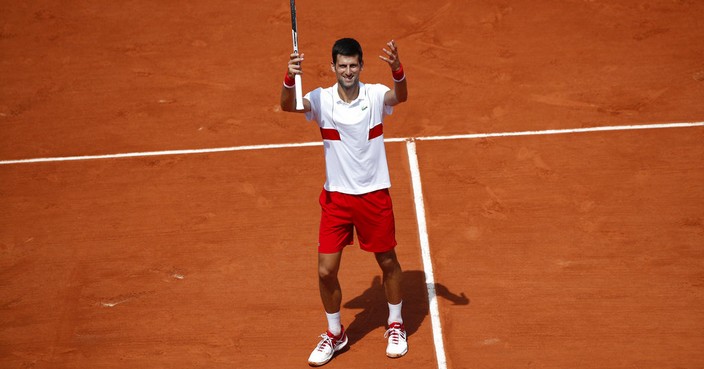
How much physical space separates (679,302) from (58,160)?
7004 mm

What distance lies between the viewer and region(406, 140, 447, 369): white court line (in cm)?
787

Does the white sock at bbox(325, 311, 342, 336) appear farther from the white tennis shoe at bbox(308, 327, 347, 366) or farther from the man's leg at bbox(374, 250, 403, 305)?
the man's leg at bbox(374, 250, 403, 305)

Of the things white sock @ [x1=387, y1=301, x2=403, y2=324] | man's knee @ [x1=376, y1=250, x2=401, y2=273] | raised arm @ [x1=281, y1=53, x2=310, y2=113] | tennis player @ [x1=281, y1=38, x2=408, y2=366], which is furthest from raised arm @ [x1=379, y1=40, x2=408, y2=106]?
white sock @ [x1=387, y1=301, x2=403, y2=324]

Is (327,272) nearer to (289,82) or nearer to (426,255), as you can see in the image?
(289,82)

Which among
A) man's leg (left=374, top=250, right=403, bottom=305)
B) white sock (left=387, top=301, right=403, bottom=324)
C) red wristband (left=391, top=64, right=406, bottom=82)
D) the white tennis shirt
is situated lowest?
white sock (left=387, top=301, right=403, bottom=324)

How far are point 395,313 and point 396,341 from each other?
239mm

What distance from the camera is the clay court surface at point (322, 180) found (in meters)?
8.05

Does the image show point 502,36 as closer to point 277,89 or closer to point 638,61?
point 638,61

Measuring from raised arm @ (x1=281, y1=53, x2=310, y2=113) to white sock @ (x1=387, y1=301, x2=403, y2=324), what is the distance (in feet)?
6.33

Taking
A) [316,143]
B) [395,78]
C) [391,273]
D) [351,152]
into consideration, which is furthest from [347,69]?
[316,143]

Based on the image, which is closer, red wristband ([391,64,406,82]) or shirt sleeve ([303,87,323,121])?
red wristband ([391,64,406,82])

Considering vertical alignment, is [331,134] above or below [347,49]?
below

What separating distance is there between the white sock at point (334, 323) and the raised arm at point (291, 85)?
71.1 inches

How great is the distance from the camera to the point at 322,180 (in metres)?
9.98
